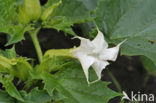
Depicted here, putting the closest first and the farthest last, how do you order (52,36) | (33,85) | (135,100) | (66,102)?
(66,102)
(33,85)
(135,100)
(52,36)

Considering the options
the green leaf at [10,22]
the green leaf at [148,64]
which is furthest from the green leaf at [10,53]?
the green leaf at [148,64]

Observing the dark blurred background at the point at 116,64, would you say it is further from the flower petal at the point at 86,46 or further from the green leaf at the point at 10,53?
the flower petal at the point at 86,46

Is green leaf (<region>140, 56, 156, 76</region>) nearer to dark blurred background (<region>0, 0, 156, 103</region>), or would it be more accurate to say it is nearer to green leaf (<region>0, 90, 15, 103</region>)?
dark blurred background (<region>0, 0, 156, 103</region>)

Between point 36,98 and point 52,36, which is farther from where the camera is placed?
point 52,36

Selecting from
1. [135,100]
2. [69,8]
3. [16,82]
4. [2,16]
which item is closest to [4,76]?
[16,82]

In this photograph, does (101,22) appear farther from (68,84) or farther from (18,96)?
(18,96)
